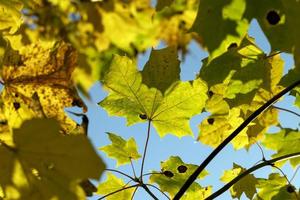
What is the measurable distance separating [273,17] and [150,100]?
749 millimetres

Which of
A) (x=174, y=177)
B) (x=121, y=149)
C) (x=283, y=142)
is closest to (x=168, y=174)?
(x=174, y=177)

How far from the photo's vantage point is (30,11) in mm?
1829

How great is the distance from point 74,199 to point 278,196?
1.81m

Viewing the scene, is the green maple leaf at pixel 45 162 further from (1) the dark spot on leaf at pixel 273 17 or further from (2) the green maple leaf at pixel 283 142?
(2) the green maple leaf at pixel 283 142

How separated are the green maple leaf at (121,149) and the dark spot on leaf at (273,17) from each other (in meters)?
1.14

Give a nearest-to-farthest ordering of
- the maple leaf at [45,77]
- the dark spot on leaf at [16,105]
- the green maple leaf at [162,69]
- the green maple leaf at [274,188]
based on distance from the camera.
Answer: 1. the dark spot on leaf at [16,105]
2. the maple leaf at [45,77]
3. the green maple leaf at [162,69]
4. the green maple leaf at [274,188]

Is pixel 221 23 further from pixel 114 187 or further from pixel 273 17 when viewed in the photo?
pixel 114 187

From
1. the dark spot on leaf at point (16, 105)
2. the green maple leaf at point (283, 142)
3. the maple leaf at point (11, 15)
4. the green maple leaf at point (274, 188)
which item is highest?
the maple leaf at point (11, 15)

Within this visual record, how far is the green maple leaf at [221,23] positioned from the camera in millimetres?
1535

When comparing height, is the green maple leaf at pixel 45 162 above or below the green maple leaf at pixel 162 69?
below

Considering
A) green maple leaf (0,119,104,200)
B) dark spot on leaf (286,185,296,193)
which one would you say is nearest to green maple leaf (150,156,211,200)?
dark spot on leaf (286,185,296,193)

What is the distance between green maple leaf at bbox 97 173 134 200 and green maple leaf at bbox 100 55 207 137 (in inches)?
18.3

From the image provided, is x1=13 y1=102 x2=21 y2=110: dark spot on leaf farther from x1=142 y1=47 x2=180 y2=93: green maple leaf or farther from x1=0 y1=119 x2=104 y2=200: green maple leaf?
x1=142 y1=47 x2=180 y2=93: green maple leaf

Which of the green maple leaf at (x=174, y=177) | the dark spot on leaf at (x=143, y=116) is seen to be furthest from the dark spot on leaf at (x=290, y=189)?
the dark spot on leaf at (x=143, y=116)
